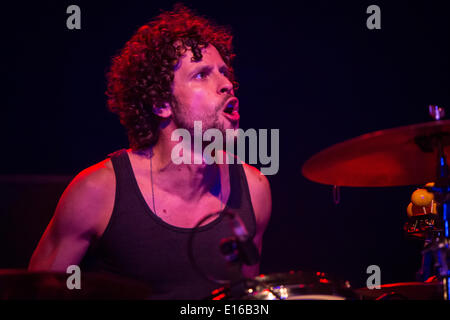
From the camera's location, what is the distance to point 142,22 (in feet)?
8.25

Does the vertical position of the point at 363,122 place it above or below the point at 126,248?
above

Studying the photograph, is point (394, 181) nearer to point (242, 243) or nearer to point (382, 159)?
point (382, 159)

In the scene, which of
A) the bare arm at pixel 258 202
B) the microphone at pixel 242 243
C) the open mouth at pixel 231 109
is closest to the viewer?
the microphone at pixel 242 243

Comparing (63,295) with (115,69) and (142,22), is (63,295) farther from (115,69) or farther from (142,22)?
(142,22)

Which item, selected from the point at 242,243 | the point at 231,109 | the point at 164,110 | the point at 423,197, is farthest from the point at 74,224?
the point at 423,197

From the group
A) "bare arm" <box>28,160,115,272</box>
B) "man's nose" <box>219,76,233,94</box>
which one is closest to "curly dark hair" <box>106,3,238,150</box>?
"man's nose" <box>219,76,233,94</box>

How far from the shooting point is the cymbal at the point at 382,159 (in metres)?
1.38

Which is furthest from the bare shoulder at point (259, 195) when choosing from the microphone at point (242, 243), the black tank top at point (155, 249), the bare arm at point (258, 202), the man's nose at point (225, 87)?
the microphone at point (242, 243)

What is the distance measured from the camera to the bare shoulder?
2072 millimetres

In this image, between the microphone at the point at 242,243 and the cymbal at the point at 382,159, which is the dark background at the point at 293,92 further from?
the microphone at the point at 242,243

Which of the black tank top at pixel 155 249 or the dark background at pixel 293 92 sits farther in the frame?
the dark background at pixel 293 92

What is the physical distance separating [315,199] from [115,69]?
1231 millimetres
